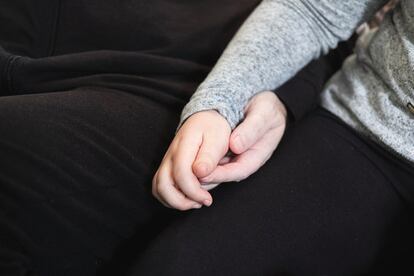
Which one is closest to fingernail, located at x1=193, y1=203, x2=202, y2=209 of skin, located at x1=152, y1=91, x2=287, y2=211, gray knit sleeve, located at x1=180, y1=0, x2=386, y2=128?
skin, located at x1=152, y1=91, x2=287, y2=211

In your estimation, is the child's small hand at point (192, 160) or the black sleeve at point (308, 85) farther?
→ the black sleeve at point (308, 85)

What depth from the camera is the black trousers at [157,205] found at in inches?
18.1

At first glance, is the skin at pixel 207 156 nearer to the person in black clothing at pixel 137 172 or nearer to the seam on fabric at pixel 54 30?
the person in black clothing at pixel 137 172

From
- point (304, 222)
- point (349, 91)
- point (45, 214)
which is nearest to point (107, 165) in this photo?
point (45, 214)

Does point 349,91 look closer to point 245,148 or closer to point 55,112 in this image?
point 245,148

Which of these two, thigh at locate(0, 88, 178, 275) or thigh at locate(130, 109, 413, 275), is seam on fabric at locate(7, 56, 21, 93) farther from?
thigh at locate(130, 109, 413, 275)

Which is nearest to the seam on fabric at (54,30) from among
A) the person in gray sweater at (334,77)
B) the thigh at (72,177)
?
the thigh at (72,177)

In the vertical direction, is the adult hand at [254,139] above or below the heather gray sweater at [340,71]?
below

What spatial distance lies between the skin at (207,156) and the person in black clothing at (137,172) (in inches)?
1.2

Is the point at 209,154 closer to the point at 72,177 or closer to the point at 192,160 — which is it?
the point at 192,160

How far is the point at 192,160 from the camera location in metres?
0.45

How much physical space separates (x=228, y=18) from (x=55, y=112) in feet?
0.96

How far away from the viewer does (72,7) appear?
63cm

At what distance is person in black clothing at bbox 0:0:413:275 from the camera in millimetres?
465
